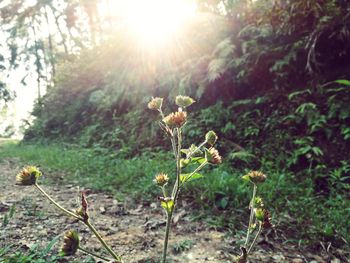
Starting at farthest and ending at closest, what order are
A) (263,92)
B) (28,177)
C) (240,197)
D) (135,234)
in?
1. (263,92)
2. (240,197)
3. (135,234)
4. (28,177)

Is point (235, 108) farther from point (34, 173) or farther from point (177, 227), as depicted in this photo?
point (34, 173)

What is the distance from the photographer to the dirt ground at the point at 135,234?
2.59 meters

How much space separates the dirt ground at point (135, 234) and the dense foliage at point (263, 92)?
575mm

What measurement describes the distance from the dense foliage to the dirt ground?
0.58m

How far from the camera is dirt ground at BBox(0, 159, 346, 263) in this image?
2.59 m

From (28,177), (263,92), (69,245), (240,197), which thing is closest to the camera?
(69,245)

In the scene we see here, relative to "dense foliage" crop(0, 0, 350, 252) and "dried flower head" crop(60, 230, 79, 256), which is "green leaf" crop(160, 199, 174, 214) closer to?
"dried flower head" crop(60, 230, 79, 256)

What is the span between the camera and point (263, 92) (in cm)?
651

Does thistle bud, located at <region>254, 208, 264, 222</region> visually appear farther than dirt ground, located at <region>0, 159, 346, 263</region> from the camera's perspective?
No

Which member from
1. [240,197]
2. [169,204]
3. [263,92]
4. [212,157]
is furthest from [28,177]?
[263,92]

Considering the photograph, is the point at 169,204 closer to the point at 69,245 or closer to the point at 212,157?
the point at 212,157

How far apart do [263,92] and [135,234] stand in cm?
450

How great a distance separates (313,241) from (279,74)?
13.0ft

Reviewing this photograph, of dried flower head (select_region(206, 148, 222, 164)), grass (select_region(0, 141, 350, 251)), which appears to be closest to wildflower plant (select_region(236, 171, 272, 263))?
dried flower head (select_region(206, 148, 222, 164))
